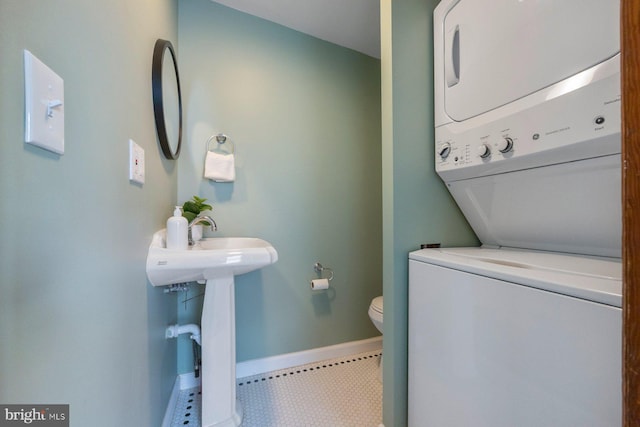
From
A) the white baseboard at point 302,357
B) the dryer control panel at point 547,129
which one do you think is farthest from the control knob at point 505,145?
the white baseboard at point 302,357

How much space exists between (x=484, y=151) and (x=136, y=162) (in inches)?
47.3

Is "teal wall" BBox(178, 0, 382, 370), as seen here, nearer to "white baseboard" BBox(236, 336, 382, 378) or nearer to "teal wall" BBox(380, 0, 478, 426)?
"white baseboard" BBox(236, 336, 382, 378)

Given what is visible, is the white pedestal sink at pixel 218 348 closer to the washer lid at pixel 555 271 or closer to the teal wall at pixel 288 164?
the teal wall at pixel 288 164

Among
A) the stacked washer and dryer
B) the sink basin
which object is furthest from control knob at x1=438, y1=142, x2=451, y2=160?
the sink basin

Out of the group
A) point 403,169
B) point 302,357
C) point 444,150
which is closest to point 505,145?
point 444,150

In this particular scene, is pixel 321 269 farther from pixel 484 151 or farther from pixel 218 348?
pixel 484 151

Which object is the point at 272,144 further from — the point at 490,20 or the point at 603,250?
the point at 603,250

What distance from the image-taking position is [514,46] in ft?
2.59

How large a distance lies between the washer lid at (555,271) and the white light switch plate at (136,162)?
108cm

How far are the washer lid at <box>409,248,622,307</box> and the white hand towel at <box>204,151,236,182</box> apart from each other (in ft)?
4.11

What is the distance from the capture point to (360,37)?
6.01ft

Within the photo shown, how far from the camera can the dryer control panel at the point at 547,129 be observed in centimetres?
60

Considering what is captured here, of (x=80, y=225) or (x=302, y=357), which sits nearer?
(x=80, y=225)

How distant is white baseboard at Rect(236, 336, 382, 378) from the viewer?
166cm
